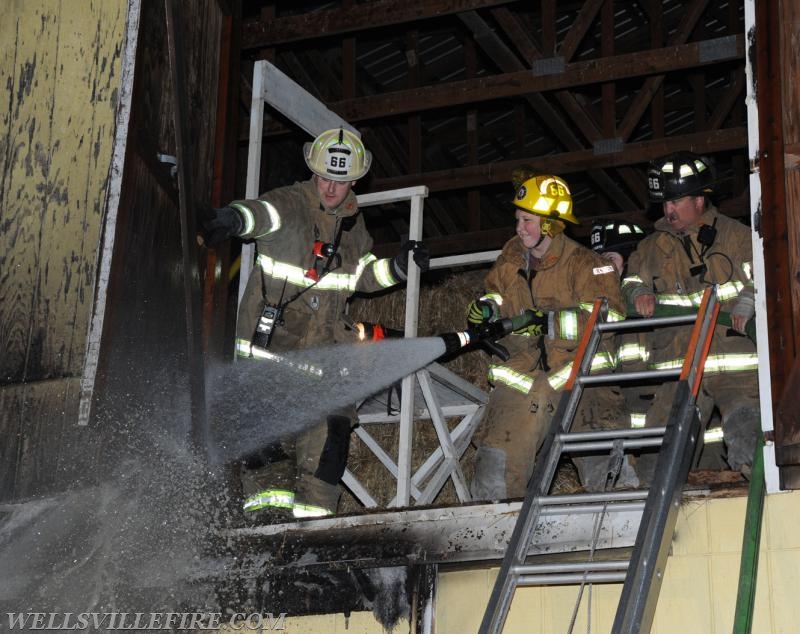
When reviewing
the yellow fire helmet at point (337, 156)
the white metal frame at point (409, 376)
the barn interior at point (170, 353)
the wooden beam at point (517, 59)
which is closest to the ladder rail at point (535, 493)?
the barn interior at point (170, 353)

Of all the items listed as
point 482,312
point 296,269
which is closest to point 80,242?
point 296,269

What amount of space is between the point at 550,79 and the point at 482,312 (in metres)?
2.71

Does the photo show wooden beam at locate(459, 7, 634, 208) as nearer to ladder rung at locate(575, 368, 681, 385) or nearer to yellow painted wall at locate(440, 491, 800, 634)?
ladder rung at locate(575, 368, 681, 385)

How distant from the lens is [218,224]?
5855 mm

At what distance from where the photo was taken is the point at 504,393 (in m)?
6.08

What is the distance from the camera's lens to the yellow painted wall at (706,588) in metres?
4.30

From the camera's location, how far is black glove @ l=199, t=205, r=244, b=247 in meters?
5.82

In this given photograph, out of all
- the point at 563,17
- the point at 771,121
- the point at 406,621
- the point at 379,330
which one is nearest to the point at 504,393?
the point at 379,330

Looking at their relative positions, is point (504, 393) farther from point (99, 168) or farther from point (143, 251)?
point (99, 168)

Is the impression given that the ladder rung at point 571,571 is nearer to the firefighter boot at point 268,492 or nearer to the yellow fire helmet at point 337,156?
the firefighter boot at point 268,492

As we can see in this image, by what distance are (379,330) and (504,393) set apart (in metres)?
0.91

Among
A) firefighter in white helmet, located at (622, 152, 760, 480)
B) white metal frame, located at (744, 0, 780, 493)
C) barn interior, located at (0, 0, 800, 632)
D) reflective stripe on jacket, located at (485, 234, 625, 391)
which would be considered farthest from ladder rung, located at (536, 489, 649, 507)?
reflective stripe on jacket, located at (485, 234, 625, 391)

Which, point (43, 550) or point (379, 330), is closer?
point (43, 550)

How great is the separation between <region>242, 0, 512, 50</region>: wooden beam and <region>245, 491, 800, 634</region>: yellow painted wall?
15.2ft
